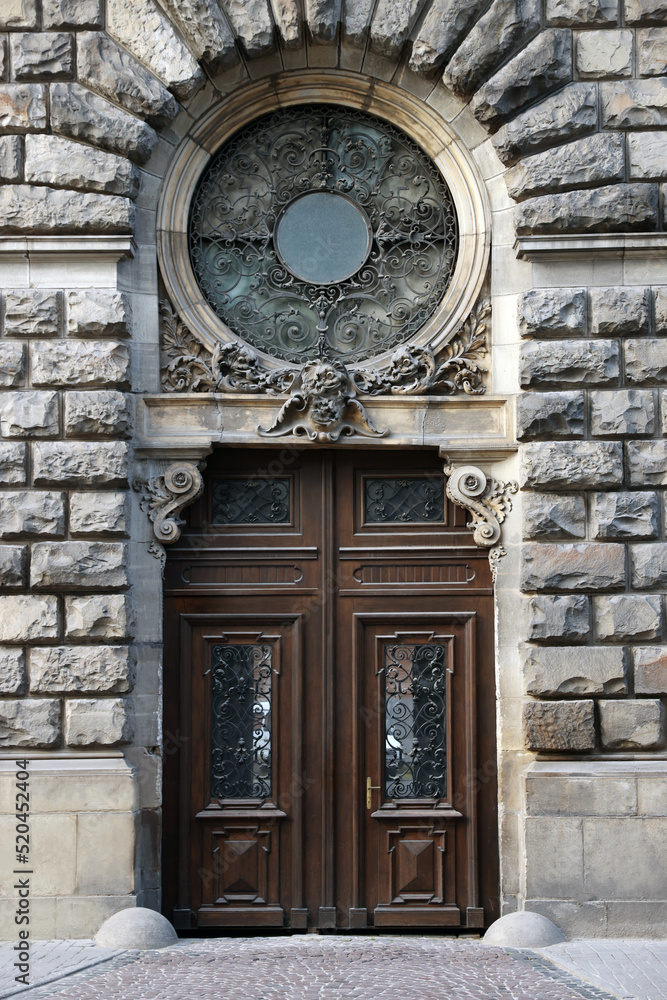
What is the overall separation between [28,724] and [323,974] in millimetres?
2533

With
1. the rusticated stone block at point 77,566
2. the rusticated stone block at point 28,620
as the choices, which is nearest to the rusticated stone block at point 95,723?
the rusticated stone block at point 28,620

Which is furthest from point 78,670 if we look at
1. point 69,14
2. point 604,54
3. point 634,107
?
point 604,54

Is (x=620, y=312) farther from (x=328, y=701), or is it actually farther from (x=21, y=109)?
(x=21, y=109)

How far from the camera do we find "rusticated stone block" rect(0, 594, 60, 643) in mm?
7363

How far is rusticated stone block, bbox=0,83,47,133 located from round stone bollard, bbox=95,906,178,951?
5421 mm

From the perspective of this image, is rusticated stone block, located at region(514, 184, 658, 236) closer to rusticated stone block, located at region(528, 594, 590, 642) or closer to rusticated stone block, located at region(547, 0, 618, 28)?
rusticated stone block, located at region(547, 0, 618, 28)

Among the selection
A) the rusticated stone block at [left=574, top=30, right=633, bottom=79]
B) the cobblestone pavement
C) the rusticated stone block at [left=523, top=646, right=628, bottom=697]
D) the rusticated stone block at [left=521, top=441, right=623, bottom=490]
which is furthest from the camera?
the rusticated stone block at [left=574, top=30, right=633, bottom=79]

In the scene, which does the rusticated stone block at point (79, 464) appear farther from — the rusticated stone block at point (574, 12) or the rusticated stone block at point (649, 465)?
the rusticated stone block at point (574, 12)

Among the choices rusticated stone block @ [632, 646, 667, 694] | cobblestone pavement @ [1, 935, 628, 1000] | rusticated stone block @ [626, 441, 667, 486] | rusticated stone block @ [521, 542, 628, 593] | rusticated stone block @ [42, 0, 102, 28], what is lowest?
cobblestone pavement @ [1, 935, 628, 1000]

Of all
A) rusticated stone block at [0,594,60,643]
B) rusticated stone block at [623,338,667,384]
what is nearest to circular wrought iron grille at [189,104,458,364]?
rusticated stone block at [623,338,667,384]

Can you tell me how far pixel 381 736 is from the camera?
7.85 metres

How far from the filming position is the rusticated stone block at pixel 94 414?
7.50 m

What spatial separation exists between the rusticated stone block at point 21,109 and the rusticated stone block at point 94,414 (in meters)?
1.92

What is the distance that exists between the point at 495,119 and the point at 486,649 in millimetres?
3819
